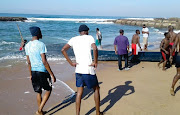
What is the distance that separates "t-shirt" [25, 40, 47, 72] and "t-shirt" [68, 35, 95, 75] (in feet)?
1.75

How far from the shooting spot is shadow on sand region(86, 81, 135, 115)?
13.8ft

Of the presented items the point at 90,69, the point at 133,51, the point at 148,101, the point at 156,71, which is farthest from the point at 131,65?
the point at 90,69

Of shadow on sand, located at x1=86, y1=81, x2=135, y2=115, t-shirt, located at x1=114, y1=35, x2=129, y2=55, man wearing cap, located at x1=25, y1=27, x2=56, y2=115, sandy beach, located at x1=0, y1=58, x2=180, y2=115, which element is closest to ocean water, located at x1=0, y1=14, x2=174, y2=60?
sandy beach, located at x1=0, y1=58, x2=180, y2=115

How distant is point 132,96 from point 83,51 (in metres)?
2.08

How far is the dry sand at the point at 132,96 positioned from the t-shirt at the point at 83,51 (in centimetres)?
108

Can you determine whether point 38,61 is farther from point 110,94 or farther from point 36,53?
point 110,94

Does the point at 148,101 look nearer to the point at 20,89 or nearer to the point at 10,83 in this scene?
the point at 20,89

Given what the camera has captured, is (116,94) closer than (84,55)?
No

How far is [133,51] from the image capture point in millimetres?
8359

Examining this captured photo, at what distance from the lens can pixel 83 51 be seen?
3.23 metres

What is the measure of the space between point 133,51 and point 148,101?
427cm

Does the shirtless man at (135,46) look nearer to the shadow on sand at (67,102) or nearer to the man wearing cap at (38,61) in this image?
the shadow on sand at (67,102)

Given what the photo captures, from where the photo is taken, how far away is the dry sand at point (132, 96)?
12.9 feet

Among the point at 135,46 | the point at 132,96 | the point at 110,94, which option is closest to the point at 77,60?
the point at 110,94
